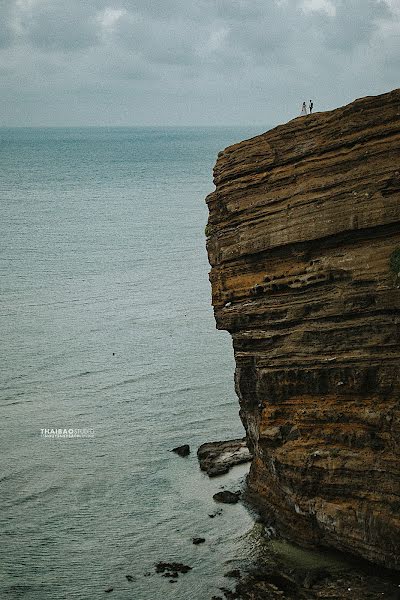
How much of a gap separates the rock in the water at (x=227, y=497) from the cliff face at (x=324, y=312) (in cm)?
334

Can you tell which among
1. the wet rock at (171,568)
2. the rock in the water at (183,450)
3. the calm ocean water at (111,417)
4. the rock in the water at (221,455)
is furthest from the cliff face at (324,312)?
the rock in the water at (183,450)

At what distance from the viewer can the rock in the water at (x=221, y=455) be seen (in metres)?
41.6

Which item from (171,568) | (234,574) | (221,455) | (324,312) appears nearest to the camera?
(324,312)

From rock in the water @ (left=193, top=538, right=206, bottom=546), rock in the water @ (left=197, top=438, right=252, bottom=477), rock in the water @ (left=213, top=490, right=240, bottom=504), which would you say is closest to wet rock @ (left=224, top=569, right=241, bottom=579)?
rock in the water @ (left=193, top=538, right=206, bottom=546)

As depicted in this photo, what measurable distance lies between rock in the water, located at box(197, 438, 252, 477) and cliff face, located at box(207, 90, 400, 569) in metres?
6.32

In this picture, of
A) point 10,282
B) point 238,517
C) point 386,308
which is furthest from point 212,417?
point 10,282

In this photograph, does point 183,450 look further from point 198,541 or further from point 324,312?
point 324,312

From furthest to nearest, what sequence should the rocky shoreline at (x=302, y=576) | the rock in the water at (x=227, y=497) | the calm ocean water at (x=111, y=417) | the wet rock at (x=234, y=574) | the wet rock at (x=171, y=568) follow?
1. the rock in the water at (x=227, y=497)
2. the calm ocean water at (x=111, y=417)
3. the wet rock at (x=171, y=568)
4. the wet rock at (x=234, y=574)
5. the rocky shoreline at (x=302, y=576)

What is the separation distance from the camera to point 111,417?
161 feet

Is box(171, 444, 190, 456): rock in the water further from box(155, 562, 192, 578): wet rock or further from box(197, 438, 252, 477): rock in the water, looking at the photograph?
box(155, 562, 192, 578): wet rock

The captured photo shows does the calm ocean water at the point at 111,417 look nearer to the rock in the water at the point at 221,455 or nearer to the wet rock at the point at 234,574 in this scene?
the wet rock at the point at 234,574

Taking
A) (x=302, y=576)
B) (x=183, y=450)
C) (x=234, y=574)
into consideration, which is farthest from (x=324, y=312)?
(x=183, y=450)

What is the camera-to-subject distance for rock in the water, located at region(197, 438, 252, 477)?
1636 inches

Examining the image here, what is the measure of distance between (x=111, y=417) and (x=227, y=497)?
1222cm
